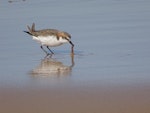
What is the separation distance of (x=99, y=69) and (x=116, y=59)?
31.0 inches

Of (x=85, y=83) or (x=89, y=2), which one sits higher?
(x=89, y=2)

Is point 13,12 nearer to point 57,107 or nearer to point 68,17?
point 68,17

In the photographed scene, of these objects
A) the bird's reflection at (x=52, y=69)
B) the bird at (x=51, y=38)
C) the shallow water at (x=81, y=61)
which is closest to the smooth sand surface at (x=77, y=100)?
the shallow water at (x=81, y=61)

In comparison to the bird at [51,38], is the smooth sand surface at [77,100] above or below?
below

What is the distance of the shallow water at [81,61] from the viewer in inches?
353

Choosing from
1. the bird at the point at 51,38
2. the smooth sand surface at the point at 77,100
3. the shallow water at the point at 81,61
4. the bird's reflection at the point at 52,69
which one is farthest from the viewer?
the bird at the point at 51,38

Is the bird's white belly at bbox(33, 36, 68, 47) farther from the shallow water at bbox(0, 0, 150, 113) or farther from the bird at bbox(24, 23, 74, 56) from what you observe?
the shallow water at bbox(0, 0, 150, 113)

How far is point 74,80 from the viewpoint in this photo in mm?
10188

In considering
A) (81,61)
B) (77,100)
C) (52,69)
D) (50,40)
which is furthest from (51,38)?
(77,100)

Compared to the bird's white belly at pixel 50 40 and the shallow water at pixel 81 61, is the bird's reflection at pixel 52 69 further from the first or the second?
the bird's white belly at pixel 50 40

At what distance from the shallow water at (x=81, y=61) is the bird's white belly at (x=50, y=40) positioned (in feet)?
0.63

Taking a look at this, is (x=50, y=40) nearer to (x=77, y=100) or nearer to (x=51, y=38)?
(x=51, y=38)

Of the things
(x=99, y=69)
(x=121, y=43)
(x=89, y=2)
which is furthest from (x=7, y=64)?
(x=89, y=2)

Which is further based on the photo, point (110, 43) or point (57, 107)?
point (110, 43)
